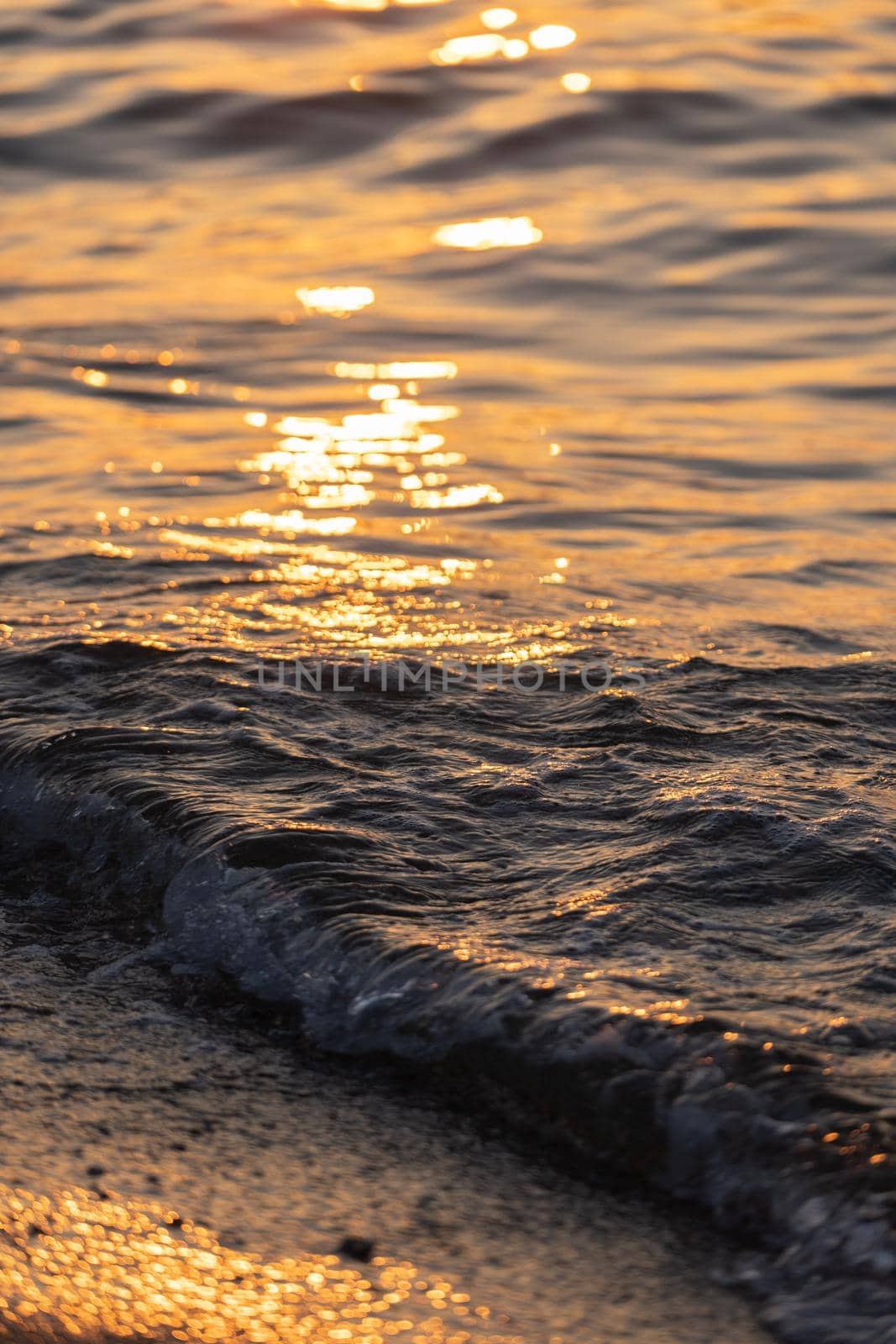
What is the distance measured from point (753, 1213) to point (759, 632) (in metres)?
2.30

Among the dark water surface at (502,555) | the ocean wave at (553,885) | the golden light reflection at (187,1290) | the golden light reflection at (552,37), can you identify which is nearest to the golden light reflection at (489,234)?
the dark water surface at (502,555)

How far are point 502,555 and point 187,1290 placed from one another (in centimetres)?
310

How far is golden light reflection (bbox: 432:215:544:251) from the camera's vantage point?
26.9 ft

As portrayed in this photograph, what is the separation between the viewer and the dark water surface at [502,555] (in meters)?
2.34

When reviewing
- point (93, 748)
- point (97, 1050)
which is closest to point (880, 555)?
point (93, 748)

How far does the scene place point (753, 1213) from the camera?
201cm

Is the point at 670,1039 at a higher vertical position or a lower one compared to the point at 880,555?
lower

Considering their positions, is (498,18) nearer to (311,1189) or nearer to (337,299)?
(337,299)

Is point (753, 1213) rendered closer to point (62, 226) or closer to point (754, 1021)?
point (754, 1021)

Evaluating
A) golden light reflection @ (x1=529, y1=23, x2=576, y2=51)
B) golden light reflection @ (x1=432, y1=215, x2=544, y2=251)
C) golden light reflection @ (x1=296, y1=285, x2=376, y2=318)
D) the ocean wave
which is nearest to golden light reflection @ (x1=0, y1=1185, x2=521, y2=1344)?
the ocean wave

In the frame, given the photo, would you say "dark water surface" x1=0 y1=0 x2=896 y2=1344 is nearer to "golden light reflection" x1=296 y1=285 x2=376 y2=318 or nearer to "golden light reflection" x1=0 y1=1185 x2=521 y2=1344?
"golden light reflection" x1=296 y1=285 x2=376 y2=318

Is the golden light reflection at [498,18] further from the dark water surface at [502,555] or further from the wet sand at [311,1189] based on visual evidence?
the wet sand at [311,1189]

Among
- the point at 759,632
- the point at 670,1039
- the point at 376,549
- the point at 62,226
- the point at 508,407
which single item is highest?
the point at 62,226

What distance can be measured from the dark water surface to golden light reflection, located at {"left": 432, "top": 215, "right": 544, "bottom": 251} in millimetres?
36
